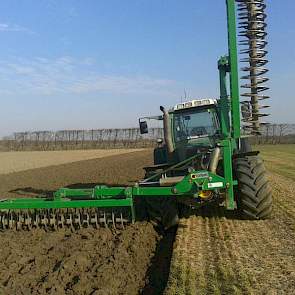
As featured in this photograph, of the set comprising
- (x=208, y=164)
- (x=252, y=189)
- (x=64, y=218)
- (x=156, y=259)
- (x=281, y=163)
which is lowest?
(x=281, y=163)

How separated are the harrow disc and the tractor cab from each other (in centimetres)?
174

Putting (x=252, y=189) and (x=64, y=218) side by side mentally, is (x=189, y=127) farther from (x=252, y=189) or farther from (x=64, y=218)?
(x=64, y=218)

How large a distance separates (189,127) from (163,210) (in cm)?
197

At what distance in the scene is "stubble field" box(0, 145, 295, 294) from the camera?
5.20 metres

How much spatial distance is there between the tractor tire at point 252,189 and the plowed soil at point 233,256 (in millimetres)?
240

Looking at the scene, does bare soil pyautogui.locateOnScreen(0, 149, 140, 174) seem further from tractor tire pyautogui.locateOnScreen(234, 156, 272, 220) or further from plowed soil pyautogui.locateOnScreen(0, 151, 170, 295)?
tractor tire pyautogui.locateOnScreen(234, 156, 272, 220)

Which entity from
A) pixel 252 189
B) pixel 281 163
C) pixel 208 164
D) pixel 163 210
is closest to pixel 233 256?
pixel 252 189

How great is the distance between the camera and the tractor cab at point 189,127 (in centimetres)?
895

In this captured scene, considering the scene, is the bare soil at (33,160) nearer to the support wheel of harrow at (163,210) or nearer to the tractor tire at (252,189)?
the support wheel of harrow at (163,210)

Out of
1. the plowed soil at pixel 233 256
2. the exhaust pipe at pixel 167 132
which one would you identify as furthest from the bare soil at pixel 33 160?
the plowed soil at pixel 233 256

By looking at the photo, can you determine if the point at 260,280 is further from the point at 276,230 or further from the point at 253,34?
the point at 253,34

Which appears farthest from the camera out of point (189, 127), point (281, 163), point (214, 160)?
point (281, 163)

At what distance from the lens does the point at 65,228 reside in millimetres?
8094

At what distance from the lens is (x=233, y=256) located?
6125 millimetres
